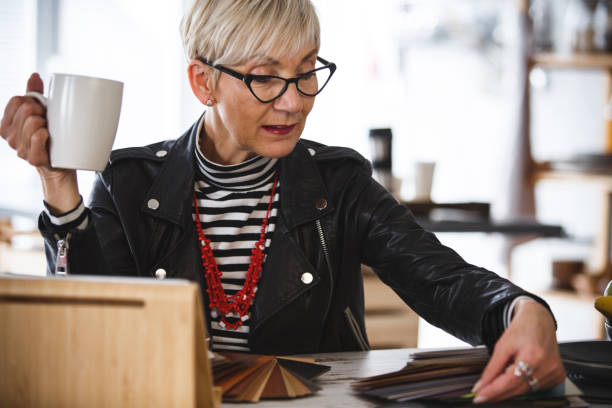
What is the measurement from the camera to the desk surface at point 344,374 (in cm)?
82

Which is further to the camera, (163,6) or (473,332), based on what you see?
(163,6)

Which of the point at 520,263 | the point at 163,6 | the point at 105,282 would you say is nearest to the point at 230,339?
the point at 105,282

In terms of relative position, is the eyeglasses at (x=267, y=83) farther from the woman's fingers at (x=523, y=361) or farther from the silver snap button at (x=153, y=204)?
the woman's fingers at (x=523, y=361)

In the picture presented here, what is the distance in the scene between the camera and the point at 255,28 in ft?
3.74

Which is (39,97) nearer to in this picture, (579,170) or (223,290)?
(223,290)

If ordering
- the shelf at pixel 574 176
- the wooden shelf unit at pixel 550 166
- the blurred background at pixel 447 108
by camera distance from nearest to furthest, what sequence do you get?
1. the blurred background at pixel 447 108
2. the shelf at pixel 574 176
3. the wooden shelf unit at pixel 550 166

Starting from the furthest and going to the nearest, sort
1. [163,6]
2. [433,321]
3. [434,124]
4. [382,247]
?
[434,124] < [163,6] < [382,247] < [433,321]

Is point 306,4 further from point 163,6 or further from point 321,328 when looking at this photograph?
point 163,6

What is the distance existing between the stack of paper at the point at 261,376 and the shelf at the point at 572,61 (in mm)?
2950

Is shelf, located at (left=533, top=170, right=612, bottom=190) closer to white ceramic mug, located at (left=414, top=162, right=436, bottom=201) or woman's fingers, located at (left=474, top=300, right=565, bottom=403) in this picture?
white ceramic mug, located at (left=414, top=162, right=436, bottom=201)

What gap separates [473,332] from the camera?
3.42 ft

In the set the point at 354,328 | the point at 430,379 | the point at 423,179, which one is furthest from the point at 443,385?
the point at 423,179

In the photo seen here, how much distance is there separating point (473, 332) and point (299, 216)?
39cm

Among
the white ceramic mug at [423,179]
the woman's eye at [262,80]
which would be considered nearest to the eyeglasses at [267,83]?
the woman's eye at [262,80]
